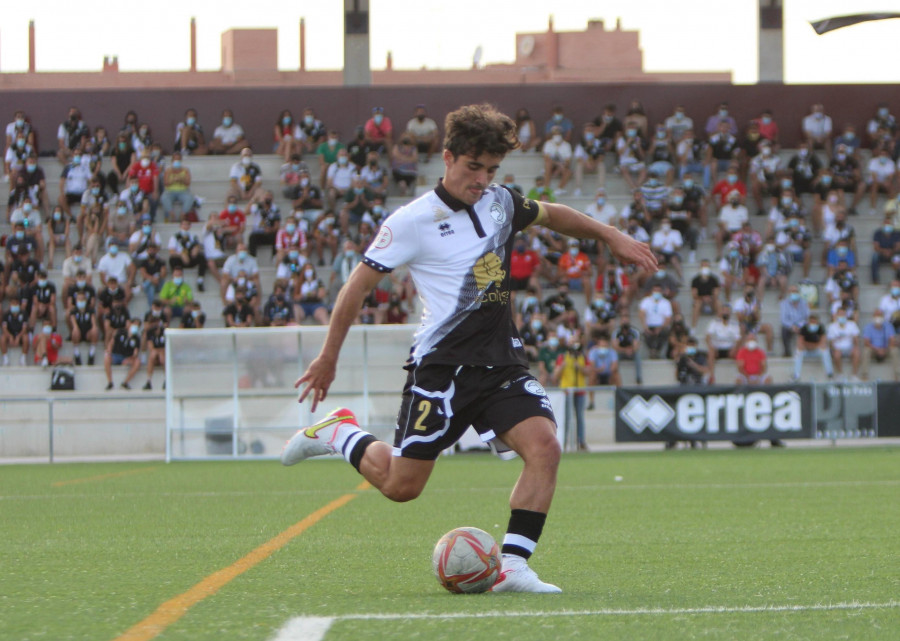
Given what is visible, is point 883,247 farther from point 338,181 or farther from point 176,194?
point 176,194

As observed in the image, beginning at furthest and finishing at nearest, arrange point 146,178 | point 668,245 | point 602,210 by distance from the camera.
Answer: point 146,178
point 602,210
point 668,245

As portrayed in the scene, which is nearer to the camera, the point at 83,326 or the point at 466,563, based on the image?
the point at 466,563

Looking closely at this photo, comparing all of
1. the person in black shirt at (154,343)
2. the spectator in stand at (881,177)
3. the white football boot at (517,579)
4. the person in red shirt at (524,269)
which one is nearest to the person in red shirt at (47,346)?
the person in black shirt at (154,343)

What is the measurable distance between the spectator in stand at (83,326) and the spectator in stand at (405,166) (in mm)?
7173

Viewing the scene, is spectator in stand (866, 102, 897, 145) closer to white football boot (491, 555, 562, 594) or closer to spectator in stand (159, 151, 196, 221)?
spectator in stand (159, 151, 196, 221)

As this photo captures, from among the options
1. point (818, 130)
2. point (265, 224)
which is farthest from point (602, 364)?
point (818, 130)

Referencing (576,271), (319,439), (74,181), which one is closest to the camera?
(319,439)

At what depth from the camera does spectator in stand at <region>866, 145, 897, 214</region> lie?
2880cm

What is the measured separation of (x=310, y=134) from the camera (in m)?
29.9

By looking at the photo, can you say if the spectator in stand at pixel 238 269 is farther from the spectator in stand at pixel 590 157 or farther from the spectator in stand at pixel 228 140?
the spectator in stand at pixel 590 157

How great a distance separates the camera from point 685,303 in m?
26.4

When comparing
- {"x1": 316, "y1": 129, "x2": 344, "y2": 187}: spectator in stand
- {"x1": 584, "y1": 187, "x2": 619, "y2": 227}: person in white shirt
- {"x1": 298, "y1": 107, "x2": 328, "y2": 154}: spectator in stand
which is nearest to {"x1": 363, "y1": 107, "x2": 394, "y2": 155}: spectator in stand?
{"x1": 316, "y1": 129, "x2": 344, "y2": 187}: spectator in stand

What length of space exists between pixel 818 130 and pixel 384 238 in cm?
2641

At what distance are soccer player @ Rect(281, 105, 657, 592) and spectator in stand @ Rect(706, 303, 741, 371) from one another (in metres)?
19.5
